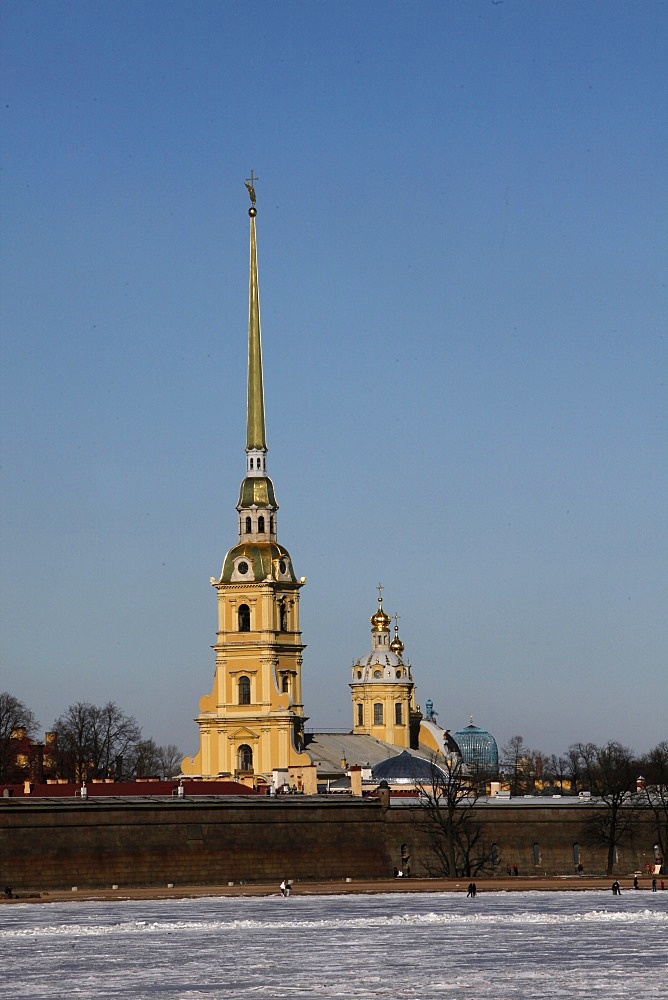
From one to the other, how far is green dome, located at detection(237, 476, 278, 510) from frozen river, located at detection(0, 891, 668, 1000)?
48.1 m

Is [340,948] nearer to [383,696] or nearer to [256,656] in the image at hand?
[256,656]

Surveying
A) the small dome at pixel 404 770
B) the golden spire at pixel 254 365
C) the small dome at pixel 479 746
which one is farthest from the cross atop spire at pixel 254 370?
the small dome at pixel 479 746

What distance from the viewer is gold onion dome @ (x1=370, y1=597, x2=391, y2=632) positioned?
135500 millimetres

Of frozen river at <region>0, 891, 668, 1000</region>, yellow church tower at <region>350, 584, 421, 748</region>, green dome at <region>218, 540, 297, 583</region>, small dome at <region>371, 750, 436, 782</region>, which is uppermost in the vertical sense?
green dome at <region>218, 540, 297, 583</region>

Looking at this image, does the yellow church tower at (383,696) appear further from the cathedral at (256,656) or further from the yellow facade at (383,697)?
the cathedral at (256,656)

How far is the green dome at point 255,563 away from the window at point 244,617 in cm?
167

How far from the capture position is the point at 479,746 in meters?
164

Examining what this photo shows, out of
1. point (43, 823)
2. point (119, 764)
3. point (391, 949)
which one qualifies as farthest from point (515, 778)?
point (391, 949)

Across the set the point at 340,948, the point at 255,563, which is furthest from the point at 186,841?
the point at 255,563

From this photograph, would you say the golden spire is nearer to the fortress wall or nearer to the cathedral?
the cathedral

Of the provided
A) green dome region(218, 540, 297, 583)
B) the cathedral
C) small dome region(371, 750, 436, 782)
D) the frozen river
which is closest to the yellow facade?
the cathedral

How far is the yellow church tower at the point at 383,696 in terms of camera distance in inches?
5226

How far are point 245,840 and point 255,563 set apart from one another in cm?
3245

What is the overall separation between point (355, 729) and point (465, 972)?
87024 millimetres
